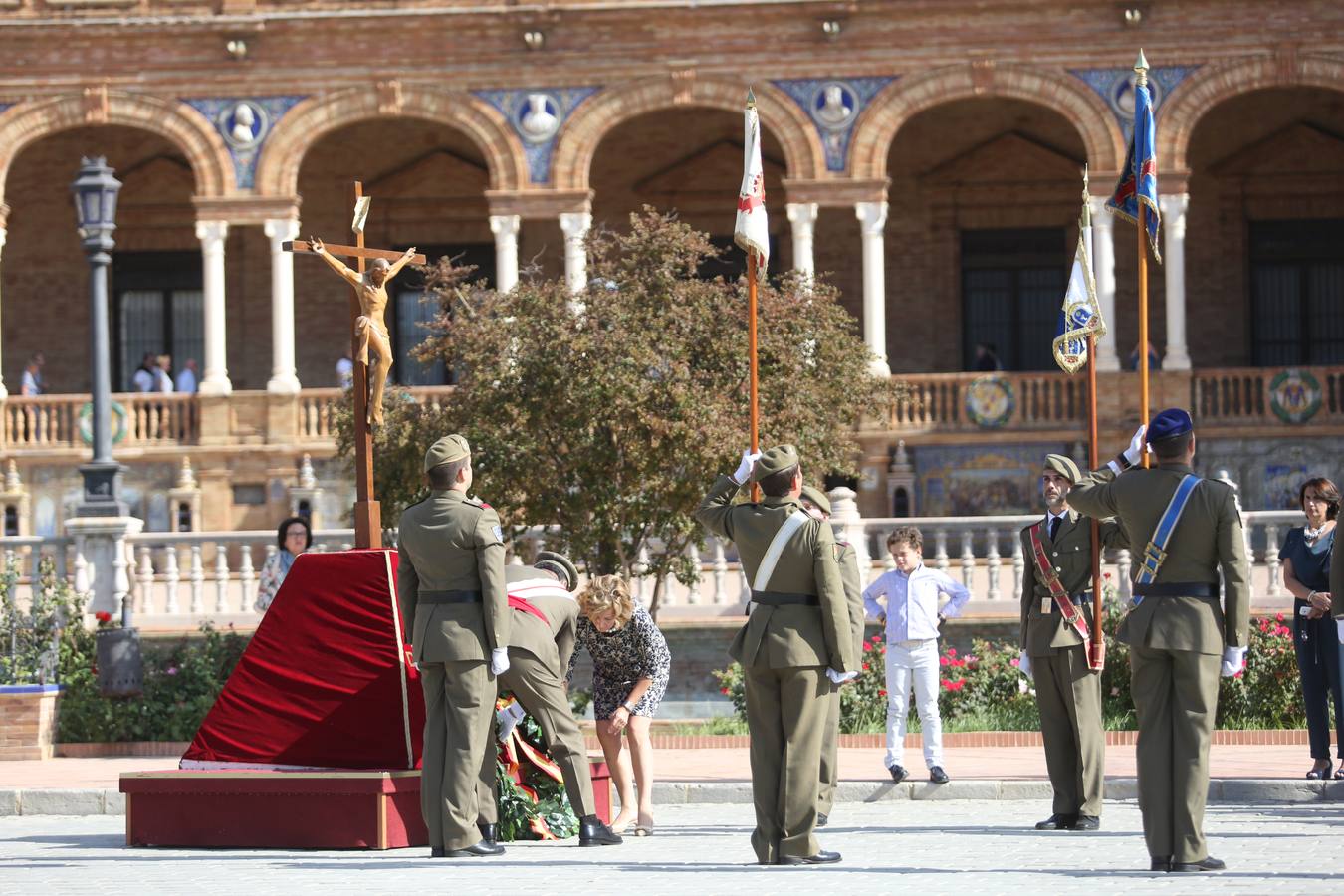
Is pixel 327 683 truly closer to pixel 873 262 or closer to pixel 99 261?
pixel 99 261

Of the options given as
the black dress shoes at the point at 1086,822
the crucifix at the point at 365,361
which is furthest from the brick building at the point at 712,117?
the black dress shoes at the point at 1086,822

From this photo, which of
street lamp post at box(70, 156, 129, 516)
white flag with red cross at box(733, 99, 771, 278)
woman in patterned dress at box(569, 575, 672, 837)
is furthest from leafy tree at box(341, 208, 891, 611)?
woman in patterned dress at box(569, 575, 672, 837)

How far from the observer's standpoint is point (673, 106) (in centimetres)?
2994

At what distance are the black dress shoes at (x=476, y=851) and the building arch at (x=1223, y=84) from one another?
20.0 metres

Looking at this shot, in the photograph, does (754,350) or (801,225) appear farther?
(801,225)

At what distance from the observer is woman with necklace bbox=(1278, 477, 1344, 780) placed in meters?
13.3

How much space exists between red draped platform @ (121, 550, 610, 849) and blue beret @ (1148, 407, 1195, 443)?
146 inches

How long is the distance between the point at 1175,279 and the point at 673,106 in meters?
6.41

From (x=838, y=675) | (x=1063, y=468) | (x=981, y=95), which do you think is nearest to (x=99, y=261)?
(x=1063, y=468)

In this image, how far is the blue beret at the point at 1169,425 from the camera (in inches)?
394

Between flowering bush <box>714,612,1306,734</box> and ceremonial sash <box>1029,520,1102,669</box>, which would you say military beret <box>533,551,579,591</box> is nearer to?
ceremonial sash <box>1029,520,1102,669</box>

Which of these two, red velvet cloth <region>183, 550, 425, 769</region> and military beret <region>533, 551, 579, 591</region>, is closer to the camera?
red velvet cloth <region>183, 550, 425, 769</region>

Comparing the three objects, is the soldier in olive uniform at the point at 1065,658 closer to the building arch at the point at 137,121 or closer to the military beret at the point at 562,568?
the military beret at the point at 562,568

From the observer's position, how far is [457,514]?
35.2 feet
